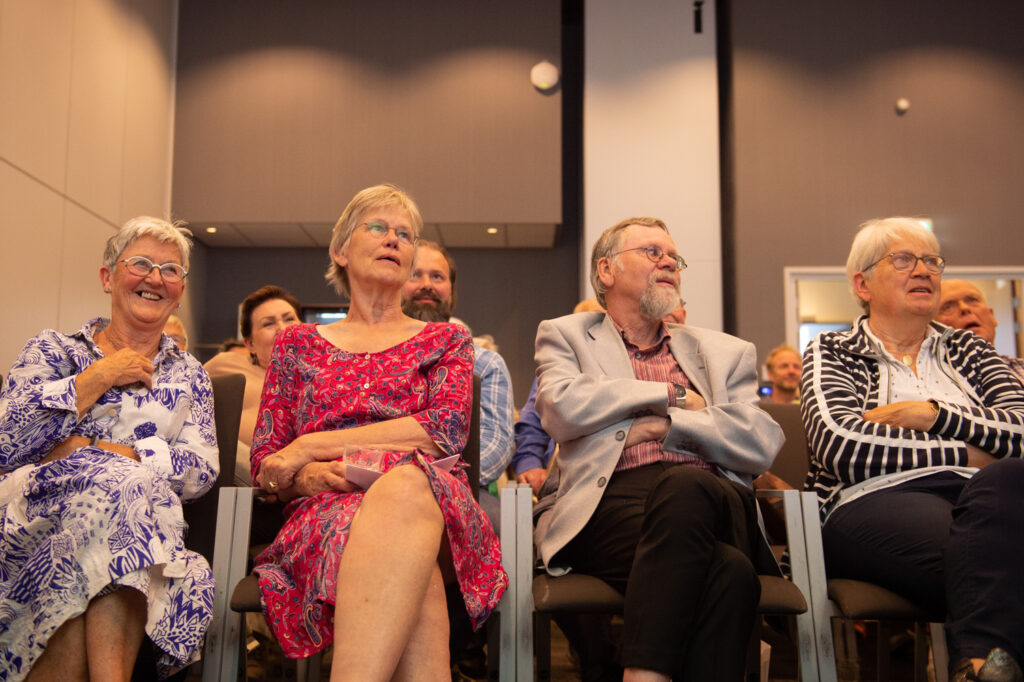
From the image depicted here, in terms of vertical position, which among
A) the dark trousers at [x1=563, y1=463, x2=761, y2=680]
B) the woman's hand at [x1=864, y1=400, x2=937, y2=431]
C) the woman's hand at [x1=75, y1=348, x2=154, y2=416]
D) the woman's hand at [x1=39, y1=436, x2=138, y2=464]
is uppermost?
the woman's hand at [x1=75, y1=348, x2=154, y2=416]

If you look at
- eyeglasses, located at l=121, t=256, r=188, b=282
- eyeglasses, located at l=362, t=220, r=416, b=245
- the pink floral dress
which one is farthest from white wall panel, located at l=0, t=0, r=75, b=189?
the pink floral dress

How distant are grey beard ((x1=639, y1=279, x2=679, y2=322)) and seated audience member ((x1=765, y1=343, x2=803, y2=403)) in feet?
9.55

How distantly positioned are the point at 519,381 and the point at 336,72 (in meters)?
3.01

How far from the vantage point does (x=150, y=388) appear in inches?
78.2

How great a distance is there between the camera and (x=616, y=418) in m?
1.99

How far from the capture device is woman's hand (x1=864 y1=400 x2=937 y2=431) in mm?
1990

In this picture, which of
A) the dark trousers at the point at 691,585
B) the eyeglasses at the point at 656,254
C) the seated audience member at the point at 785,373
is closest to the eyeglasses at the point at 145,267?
the eyeglasses at the point at 656,254

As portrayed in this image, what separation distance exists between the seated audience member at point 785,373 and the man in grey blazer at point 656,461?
111 inches

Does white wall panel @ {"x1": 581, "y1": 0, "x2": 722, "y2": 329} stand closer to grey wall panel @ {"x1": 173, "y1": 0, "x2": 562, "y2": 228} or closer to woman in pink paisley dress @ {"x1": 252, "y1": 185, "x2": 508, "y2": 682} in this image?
grey wall panel @ {"x1": 173, "y1": 0, "x2": 562, "y2": 228}

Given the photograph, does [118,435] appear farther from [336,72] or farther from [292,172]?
[336,72]

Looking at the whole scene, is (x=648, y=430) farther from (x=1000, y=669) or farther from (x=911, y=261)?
(x=911, y=261)

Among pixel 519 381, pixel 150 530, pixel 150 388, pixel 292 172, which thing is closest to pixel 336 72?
pixel 292 172

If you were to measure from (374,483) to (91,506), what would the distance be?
57 cm

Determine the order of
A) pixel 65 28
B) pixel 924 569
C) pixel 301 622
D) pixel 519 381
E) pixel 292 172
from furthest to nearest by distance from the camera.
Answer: pixel 519 381 < pixel 292 172 < pixel 65 28 < pixel 924 569 < pixel 301 622
